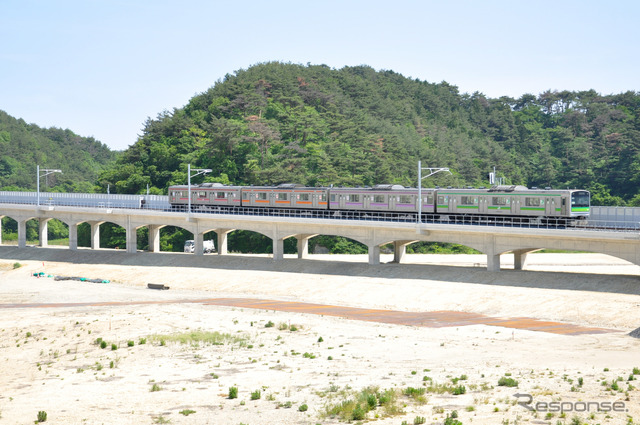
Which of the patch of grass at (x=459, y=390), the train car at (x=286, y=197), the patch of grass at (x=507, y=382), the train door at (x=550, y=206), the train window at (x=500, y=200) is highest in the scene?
the train car at (x=286, y=197)

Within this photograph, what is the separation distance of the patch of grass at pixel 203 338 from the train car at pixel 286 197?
118ft

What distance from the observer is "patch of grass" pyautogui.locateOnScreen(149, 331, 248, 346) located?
3662 centimetres

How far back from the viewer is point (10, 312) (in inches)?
1965

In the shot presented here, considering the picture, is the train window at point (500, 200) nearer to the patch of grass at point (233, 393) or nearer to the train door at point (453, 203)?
the train door at point (453, 203)

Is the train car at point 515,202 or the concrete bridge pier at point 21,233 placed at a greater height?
the train car at point 515,202

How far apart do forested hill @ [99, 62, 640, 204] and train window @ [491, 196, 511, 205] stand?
1836 inches

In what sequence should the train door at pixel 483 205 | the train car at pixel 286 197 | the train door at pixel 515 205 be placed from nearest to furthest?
the train door at pixel 515 205
the train door at pixel 483 205
the train car at pixel 286 197

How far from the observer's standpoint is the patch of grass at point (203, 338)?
1442 inches

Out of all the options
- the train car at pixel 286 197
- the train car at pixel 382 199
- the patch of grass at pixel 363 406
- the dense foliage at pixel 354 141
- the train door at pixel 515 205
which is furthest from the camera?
the dense foliage at pixel 354 141

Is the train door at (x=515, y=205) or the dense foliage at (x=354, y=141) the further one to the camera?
the dense foliage at (x=354, y=141)

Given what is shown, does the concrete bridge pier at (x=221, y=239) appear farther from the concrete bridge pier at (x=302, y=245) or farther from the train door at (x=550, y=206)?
the train door at (x=550, y=206)

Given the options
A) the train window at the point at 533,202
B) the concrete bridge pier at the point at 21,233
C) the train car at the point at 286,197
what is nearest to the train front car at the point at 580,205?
the train window at the point at 533,202

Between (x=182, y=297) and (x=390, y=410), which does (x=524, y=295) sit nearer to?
(x=182, y=297)

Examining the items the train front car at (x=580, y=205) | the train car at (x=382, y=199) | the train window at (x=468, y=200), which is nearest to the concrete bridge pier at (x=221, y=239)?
the train car at (x=382, y=199)
